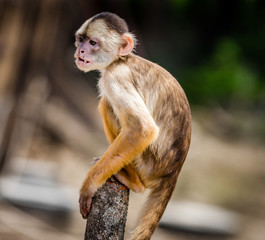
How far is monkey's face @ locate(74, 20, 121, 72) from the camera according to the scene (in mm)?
4156

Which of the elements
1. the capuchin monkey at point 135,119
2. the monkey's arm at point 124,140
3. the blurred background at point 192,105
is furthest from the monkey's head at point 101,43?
the blurred background at point 192,105

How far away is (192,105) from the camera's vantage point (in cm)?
2244

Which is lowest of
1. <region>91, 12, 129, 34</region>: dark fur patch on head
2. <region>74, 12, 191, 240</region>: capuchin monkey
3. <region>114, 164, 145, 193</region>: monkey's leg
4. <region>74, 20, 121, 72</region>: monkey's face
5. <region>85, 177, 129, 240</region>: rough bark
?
<region>85, 177, 129, 240</region>: rough bark

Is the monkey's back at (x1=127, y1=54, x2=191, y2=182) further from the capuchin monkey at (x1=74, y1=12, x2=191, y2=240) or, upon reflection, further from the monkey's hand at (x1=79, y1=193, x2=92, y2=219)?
the monkey's hand at (x1=79, y1=193, x2=92, y2=219)

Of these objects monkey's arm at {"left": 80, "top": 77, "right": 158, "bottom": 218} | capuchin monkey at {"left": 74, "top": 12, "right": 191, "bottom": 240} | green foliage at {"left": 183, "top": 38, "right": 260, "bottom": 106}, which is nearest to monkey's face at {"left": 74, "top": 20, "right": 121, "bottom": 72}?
capuchin monkey at {"left": 74, "top": 12, "right": 191, "bottom": 240}

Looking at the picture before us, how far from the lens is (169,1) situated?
23.7 meters

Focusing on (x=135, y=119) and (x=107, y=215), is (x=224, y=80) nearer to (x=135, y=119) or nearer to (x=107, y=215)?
(x=135, y=119)

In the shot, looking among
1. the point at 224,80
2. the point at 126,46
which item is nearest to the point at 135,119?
the point at 126,46

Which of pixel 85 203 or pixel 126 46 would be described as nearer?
pixel 85 203

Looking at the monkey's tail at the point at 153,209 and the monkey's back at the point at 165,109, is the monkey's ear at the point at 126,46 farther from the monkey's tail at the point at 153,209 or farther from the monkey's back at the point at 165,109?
the monkey's tail at the point at 153,209

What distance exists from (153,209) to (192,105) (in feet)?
61.1

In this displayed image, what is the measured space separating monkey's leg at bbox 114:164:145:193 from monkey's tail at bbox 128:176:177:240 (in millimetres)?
138

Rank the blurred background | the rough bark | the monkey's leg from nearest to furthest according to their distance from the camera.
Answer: the rough bark, the monkey's leg, the blurred background

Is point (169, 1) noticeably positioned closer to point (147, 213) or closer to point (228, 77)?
point (228, 77)
